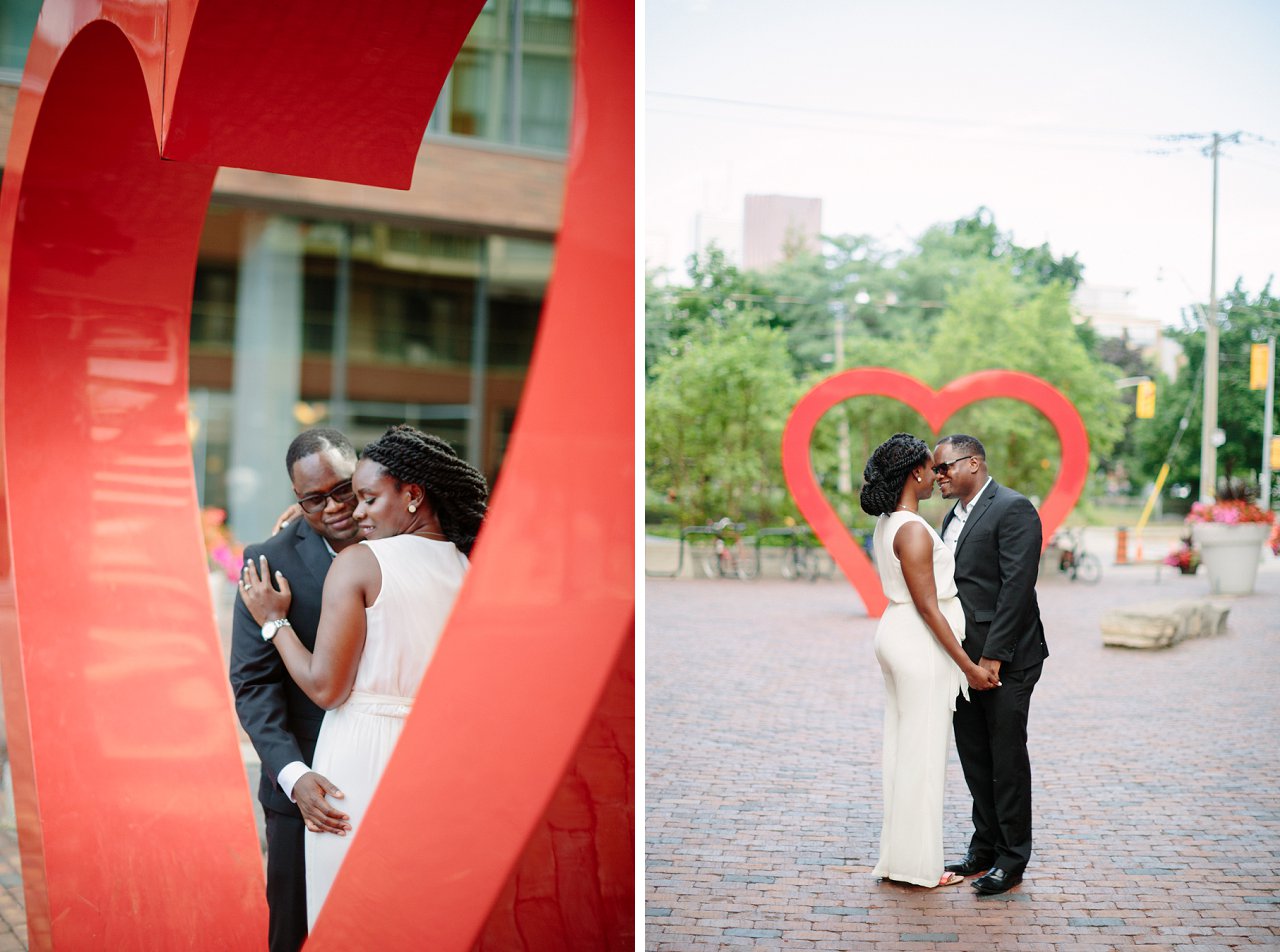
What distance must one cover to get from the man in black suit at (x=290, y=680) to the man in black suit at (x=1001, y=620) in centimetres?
225

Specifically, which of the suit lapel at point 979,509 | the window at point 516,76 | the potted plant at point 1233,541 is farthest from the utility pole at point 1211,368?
the suit lapel at point 979,509

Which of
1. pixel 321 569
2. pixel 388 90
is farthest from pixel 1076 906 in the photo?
pixel 388 90

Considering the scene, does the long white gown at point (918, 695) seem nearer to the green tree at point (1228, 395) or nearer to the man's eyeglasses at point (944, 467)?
the man's eyeglasses at point (944, 467)

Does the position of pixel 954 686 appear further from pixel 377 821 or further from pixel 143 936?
pixel 143 936

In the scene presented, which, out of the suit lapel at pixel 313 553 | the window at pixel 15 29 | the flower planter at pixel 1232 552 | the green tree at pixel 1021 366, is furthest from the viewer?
the green tree at pixel 1021 366

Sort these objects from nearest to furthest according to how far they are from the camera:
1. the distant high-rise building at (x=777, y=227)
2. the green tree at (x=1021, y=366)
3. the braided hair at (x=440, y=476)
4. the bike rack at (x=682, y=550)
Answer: the braided hair at (x=440, y=476) < the bike rack at (x=682, y=550) < the green tree at (x=1021, y=366) < the distant high-rise building at (x=777, y=227)

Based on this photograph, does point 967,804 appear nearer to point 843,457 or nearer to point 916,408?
point 916,408

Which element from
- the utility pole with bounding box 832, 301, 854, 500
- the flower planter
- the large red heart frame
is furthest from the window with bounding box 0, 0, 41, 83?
the flower planter

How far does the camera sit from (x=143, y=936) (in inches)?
149

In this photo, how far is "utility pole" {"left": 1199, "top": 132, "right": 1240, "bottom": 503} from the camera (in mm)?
16531

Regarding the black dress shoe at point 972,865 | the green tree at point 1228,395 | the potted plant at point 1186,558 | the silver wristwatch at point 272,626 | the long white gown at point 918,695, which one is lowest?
the black dress shoe at point 972,865

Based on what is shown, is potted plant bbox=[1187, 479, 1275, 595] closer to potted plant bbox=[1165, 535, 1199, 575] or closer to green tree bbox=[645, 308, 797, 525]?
potted plant bbox=[1165, 535, 1199, 575]

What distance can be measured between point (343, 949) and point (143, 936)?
1271mm

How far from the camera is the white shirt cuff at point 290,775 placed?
3.08 meters
